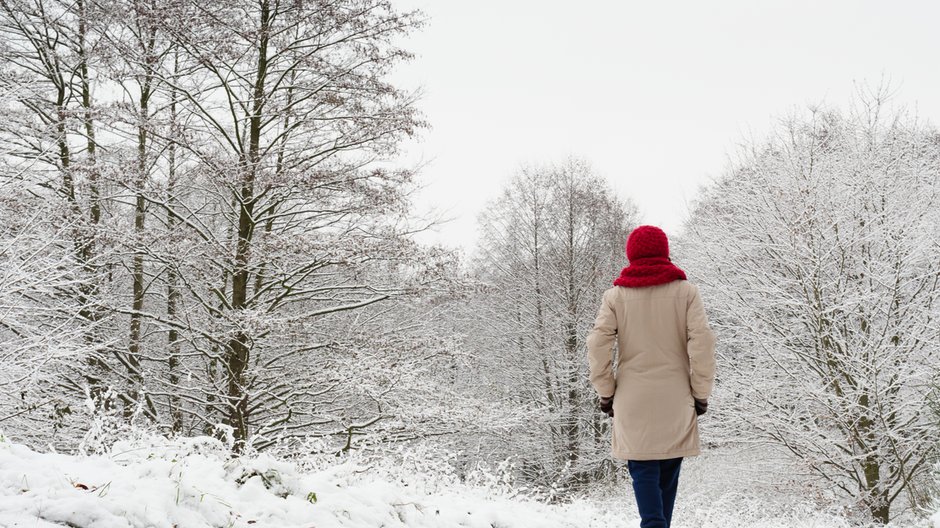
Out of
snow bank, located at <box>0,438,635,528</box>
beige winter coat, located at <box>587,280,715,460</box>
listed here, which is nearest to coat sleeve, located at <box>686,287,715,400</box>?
beige winter coat, located at <box>587,280,715,460</box>

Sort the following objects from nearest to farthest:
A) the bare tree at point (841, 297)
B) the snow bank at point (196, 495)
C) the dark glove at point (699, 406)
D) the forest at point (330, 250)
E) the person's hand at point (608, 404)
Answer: the snow bank at point (196, 495)
the dark glove at point (699, 406)
the person's hand at point (608, 404)
the forest at point (330, 250)
the bare tree at point (841, 297)

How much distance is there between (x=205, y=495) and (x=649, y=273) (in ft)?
8.84

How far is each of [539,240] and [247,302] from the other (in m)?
11.5

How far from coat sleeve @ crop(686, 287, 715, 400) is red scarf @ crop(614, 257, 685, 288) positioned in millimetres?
169

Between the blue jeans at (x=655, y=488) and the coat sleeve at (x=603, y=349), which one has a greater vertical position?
the coat sleeve at (x=603, y=349)

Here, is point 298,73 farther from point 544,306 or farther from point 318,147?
point 544,306

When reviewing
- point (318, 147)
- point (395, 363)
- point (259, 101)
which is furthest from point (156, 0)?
point (395, 363)

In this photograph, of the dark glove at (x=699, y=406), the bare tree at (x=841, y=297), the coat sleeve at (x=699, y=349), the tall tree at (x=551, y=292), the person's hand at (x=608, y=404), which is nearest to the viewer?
the coat sleeve at (x=699, y=349)

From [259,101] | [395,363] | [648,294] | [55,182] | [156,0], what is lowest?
[395,363]

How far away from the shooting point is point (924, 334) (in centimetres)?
864

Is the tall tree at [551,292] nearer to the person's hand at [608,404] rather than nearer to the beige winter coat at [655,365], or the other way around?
the person's hand at [608,404]

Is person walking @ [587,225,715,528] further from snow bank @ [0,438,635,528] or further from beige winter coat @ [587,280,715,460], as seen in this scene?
snow bank @ [0,438,635,528]

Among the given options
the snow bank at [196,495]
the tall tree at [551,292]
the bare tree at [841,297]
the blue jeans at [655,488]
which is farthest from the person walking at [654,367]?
the tall tree at [551,292]

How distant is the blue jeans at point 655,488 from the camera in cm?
343
